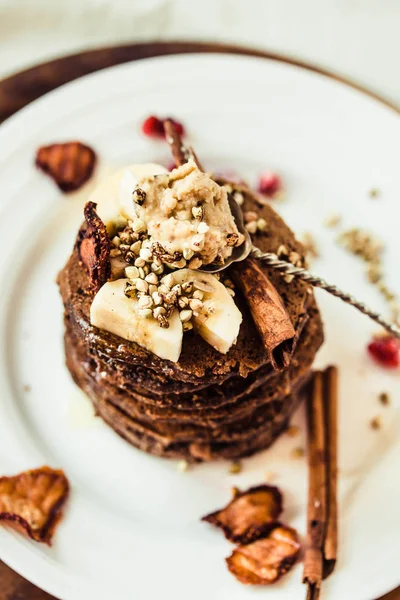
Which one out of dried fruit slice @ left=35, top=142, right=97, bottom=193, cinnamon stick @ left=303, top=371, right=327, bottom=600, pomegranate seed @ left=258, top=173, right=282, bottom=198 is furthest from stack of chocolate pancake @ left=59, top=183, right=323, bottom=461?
dried fruit slice @ left=35, top=142, right=97, bottom=193

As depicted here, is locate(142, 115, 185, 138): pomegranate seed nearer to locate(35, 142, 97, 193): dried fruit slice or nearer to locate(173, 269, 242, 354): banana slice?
locate(35, 142, 97, 193): dried fruit slice

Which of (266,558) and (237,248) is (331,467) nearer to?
(266,558)

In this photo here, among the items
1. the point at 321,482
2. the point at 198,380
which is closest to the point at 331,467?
the point at 321,482

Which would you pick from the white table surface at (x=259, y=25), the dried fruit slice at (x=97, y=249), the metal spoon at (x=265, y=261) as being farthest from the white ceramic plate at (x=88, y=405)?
the white table surface at (x=259, y=25)

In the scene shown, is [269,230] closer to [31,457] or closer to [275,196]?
[275,196]

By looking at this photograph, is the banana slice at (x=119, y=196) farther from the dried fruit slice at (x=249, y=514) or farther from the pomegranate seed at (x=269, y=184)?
the dried fruit slice at (x=249, y=514)

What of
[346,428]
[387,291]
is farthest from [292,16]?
[346,428]

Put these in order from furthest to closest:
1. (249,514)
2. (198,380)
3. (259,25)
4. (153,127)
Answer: (259,25) < (153,127) < (249,514) < (198,380)
